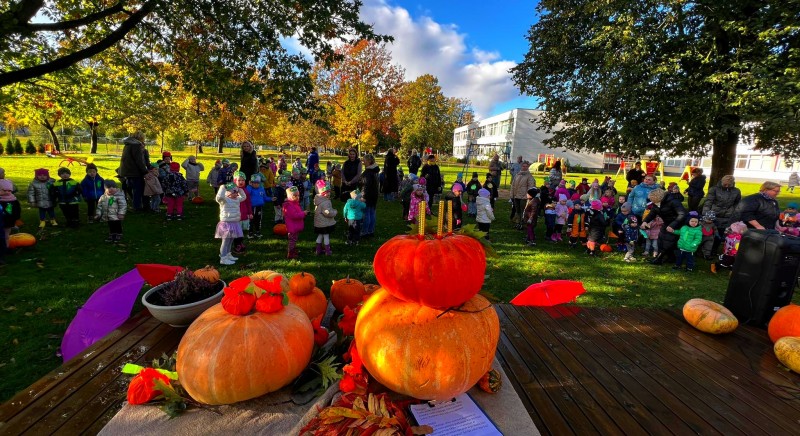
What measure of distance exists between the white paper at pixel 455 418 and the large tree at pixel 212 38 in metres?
8.61

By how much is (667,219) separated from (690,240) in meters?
0.90

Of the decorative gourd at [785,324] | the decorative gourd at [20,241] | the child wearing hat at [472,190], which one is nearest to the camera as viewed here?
the decorative gourd at [785,324]

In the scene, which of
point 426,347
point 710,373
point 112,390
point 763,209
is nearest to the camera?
point 426,347

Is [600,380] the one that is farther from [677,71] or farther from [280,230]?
[677,71]

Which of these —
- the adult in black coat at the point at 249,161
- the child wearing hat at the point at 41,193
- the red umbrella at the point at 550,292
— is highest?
the adult in black coat at the point at 249,161

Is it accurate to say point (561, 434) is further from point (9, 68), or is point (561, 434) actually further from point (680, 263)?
point (9, 68)

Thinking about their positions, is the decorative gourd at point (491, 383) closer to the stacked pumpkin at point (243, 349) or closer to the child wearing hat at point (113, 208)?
the stacked pumpkin at point (243, 349)

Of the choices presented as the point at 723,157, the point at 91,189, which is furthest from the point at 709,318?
the point at 723,157

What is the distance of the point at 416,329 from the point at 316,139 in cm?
4011

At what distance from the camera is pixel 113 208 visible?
26.1ft

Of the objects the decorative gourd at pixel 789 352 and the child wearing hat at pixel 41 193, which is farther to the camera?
the child wearing hat at pixel 41 193

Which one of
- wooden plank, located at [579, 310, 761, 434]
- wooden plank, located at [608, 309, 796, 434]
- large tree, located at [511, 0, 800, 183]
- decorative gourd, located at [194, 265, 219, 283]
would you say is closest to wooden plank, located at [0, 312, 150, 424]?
decorative gourd, located at [194, 265, 219, 283]

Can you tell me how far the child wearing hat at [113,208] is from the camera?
7953mm

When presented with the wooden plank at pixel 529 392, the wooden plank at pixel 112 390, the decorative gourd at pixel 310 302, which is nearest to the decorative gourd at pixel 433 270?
the wooden plank at pixel 529 392
